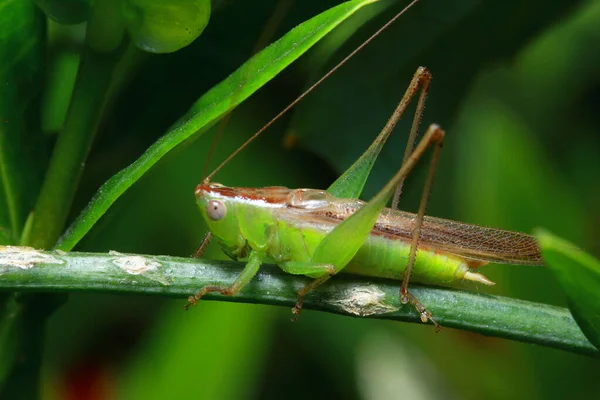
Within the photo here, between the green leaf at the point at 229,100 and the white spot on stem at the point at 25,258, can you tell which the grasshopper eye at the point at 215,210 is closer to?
the green leaf at the point at 229,100

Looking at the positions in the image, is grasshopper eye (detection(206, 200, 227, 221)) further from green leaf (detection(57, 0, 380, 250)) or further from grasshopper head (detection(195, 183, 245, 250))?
green leaf (detection(57, 0, 380, 250))

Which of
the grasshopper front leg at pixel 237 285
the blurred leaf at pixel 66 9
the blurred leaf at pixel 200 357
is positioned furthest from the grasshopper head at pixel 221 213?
the blurred leaf at pixel 66 9

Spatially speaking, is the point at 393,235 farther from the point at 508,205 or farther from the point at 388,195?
the point at 508,205

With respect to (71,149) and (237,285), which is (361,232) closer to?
(237,285)

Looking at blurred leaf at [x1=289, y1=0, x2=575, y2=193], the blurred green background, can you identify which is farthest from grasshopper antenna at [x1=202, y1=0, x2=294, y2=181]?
blurred leaf at [x1=289, y1=0, x2=575, y2=193]

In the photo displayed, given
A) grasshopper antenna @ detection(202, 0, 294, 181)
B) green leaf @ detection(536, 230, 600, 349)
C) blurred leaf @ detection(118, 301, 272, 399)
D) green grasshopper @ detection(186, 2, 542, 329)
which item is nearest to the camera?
green leaf @ detection(536, 230, 600, 349)

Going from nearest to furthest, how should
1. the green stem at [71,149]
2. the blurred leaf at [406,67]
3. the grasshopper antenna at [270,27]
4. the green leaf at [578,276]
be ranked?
the green leaf at [578,276] < the green stem at [71,149] < the grasshopper antenna at [270,27] < the blurred leaf at [406,67]
